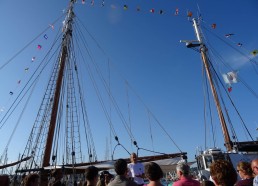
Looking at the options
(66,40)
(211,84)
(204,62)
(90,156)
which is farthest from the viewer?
(204,62)

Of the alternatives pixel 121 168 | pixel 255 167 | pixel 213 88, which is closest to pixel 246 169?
pixel 255 167

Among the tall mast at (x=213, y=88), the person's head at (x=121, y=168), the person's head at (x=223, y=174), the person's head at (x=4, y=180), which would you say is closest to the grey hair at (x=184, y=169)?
the person's head at (x=121, y=168)

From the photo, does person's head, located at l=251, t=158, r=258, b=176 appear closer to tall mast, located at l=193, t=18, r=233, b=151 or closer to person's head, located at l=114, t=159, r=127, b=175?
person's head, located at l=114, t=159, r=127, b=175

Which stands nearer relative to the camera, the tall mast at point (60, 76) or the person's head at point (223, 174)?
the person's head at point (223, 174)

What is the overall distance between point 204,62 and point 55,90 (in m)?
16.0

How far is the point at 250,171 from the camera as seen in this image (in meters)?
4.30

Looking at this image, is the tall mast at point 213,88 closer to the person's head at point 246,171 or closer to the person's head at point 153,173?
the person's head at point 246,171

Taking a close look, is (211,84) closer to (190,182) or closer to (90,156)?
(90,156)

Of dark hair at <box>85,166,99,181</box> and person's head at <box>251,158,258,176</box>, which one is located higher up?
dark hair at <box>85,166,99,181</box>

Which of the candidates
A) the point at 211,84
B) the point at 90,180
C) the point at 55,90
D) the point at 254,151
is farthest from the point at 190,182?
the point at 211,84

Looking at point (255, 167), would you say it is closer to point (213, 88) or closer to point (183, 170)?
point (183, 170)

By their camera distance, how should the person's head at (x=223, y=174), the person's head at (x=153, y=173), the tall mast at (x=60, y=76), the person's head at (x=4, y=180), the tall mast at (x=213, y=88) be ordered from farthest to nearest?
the tall mast at (x=213, y=88)
the tall mast at (x=60, y=76)
the person's head at (x=153, y=173)
the person's head at (x=4, y=180)
the person's head at (x=223, y=174)

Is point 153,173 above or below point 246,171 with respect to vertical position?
above

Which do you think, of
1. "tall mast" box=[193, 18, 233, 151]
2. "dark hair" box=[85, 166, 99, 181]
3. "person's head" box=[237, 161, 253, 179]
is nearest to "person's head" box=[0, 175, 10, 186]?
"dark hair" box=[85, 166, 99, 181]
